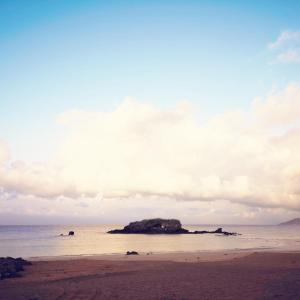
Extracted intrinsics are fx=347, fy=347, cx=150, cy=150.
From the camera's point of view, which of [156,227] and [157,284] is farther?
[156,227]

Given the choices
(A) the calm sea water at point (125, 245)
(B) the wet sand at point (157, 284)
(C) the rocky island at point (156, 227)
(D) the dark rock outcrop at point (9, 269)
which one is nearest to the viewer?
(B) the wet sand at point (157, 284)

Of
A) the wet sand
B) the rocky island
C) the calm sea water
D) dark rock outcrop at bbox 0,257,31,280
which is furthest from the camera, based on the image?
the rocky island

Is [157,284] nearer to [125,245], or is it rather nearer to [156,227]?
[125,245]

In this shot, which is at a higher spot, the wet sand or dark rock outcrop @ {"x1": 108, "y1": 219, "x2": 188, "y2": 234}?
dark rock outcrop @ {"x1": 108, "y1": 219, "x2": 188, "y2": 234}

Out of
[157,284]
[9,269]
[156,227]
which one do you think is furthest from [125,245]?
[156,227]

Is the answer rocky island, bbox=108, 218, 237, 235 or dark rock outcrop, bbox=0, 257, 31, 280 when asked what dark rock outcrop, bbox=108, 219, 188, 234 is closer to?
rocky island, bbox=108, 218, 237, 235

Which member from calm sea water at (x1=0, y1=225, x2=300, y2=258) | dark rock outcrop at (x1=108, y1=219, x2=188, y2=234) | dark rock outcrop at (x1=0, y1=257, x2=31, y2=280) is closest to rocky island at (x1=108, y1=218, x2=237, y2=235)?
dark rock outcrop at (x1=108, y1=219, x2=188, y2=234)

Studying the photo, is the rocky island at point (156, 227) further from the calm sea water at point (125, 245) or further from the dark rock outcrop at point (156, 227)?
the calm sea water at point (125, 245)

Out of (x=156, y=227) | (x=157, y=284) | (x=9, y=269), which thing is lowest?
(x=157, y=284)

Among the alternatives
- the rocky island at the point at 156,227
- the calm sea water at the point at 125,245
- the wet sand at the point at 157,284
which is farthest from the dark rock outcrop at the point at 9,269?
the rocky island at the point at 156,227

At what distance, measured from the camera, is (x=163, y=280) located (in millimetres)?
18797

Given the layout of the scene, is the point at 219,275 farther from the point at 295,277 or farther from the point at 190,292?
the point at 190,292

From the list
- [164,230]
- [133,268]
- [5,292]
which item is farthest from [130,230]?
[5,292]

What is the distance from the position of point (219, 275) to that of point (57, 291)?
31.8 ft
